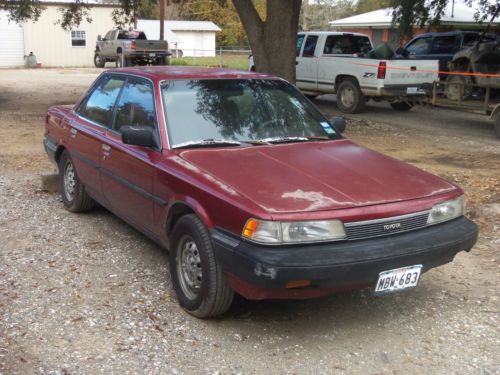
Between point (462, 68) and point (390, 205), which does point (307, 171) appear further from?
point (462, 68)

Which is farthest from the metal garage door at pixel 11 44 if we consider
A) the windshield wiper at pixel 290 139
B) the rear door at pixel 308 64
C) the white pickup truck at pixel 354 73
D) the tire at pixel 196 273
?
the tire at pixel 196 273

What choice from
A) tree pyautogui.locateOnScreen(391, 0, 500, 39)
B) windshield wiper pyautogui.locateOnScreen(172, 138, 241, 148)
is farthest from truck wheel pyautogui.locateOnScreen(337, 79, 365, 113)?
windshield wiper pyautogui.locateOnScreen(172, 138, 241, 148)

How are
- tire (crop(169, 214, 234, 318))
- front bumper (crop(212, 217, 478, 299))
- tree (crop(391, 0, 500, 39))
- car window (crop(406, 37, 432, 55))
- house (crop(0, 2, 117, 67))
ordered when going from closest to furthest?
1. front bumper (crop(212, 217, 478, 299))
2. tire (crop(169, 214, 234, 318))
3. tree (crop(391, 0, 500, 39))
4. car window (crop(406, 37, 432, 55))
5. house (crop(0, 2, 117, 67))

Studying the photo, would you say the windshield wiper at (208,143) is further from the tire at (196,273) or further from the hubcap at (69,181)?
the hubcap at (69,181)

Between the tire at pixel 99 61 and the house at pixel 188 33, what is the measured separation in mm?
12610

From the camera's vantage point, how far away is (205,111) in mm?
4473

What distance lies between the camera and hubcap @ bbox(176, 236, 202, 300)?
3.82 meters

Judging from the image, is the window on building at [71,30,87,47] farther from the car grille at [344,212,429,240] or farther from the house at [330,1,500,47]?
the car grille at [344,212,429,240]

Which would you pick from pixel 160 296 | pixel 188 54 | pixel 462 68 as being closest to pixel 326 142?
pixel 160 296

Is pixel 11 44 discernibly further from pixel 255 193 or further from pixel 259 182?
pixel 255 193

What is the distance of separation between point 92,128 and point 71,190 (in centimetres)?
98

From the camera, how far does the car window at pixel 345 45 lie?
15062 mm

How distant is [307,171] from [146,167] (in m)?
1.22

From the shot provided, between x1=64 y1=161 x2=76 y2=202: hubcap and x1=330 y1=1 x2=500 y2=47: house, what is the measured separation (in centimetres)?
2103
